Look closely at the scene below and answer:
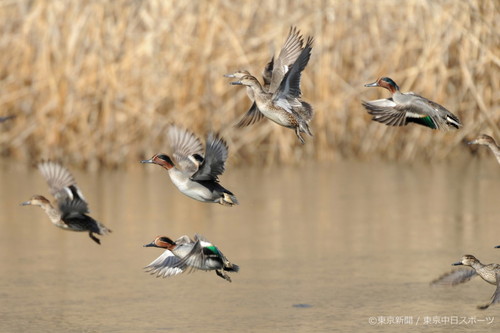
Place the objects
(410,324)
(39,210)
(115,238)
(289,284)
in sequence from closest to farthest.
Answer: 1. (410,324)
2. (289,284)
3. (115,238)
4. (39,210)

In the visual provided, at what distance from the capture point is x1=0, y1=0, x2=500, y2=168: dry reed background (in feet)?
41.1

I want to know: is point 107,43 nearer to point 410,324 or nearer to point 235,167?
point 235,167

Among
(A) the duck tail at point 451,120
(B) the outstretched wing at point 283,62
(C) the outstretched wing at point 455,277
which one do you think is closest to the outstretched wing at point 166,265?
(B) the outstretched wing at point 283,62

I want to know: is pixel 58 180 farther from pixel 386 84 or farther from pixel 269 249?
pixel 269 249

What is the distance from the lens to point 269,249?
8898mm

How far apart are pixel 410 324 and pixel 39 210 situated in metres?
5.39

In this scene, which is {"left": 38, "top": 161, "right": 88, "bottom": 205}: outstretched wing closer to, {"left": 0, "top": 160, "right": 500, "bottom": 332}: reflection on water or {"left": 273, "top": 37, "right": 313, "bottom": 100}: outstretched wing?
{"left": 0, "top": 160, "right": 500, "bottom": 332}: reflection on water

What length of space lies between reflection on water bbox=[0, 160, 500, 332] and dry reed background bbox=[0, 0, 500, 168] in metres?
0.45

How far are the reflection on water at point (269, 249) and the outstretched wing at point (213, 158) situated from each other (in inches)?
37.7

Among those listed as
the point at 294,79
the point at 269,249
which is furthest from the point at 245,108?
the point at 294,79

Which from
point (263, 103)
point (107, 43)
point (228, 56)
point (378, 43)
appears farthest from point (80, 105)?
point (263, 103)

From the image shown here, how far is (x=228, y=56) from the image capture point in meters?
12.6

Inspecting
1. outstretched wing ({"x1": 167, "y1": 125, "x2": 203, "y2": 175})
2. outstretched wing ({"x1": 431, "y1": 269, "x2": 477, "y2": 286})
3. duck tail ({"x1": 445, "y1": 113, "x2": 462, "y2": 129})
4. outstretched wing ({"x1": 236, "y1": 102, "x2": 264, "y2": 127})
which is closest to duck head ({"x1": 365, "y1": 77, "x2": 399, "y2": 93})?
duck tail ({"x1": 445, "y1": 113, "x2": 462, "y2": 129})

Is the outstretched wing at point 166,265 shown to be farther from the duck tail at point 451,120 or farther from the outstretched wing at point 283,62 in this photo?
the duck tail at point 451,120
